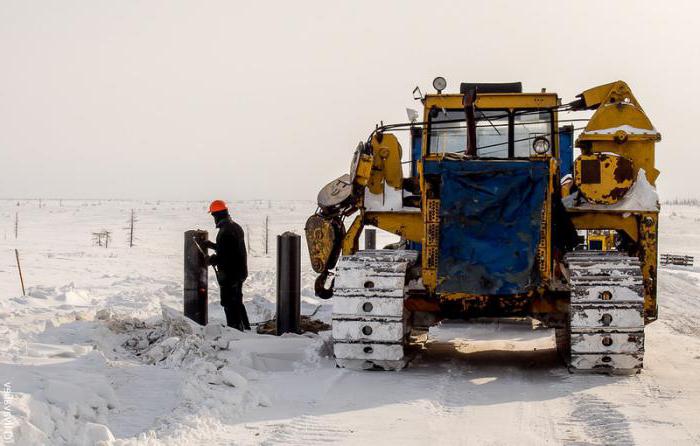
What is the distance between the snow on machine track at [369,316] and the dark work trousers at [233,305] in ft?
10.1

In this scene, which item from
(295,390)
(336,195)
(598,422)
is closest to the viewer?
(598,422)

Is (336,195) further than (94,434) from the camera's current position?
Yes

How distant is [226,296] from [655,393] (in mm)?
5997

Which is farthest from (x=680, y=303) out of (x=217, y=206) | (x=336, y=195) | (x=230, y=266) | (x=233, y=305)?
(x=217, y=206)

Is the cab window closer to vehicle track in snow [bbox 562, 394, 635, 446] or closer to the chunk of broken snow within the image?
vehicle track in snow [bbox 562, 394, 635, 446]

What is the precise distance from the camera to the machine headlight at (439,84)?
37.5 feet

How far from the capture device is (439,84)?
1144 centimetres

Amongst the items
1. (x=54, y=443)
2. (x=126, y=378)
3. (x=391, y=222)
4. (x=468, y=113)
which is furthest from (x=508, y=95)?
(x=54, y=443)

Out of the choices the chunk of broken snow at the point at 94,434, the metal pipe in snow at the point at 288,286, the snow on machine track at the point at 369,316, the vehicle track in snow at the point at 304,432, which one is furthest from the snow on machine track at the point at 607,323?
the chunk of broken snow at the point at 94,434

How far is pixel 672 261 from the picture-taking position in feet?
113

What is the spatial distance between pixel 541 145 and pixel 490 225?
6.49ft

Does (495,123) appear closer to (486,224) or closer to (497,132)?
(497,132)

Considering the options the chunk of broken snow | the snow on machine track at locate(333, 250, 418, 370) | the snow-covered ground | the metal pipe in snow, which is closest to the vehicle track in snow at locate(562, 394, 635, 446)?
the snow-covered ground

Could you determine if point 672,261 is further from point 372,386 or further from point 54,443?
point 54,443
